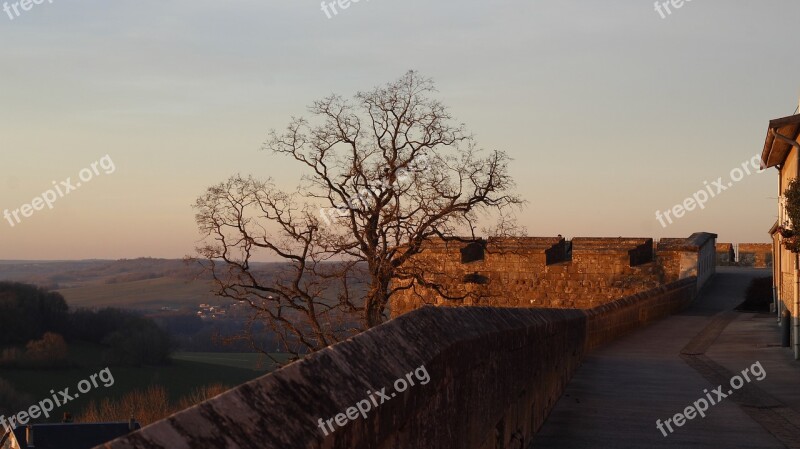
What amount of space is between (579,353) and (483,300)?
67.7ft

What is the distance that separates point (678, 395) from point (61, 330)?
106 m

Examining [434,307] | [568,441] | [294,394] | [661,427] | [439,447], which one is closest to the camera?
[294,394]

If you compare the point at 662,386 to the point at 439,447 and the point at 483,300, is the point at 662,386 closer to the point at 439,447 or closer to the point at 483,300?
the point at 439,447

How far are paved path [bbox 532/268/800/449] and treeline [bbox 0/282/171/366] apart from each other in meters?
87.7

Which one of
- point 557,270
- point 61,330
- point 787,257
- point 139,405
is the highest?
point 787,257

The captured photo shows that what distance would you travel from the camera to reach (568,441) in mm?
8781

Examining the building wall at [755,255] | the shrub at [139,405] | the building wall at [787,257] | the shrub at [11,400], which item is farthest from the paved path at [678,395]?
the shrub at [11,400]

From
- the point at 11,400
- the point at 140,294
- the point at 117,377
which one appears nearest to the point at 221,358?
the point at 117,377

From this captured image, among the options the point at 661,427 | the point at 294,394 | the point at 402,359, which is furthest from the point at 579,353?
the point at 294,394

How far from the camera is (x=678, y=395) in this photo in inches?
487

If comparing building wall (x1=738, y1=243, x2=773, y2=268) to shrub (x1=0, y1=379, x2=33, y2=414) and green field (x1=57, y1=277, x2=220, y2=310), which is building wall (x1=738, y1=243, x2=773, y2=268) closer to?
shrub (x1=0, y1=379, x2=33, y2=414)

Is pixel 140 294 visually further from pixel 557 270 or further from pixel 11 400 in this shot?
pixel 557 270

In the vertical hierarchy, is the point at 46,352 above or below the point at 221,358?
above

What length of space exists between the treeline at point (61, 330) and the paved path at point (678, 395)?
87.7m
